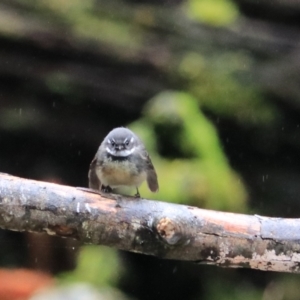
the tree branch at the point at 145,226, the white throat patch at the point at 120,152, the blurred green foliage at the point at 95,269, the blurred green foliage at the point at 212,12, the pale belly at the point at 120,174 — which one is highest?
the blurred green foliage at the point at 212,12

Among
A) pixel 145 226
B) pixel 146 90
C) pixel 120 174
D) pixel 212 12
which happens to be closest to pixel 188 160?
pixel 146 90

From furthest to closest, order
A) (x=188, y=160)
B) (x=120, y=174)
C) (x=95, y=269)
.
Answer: (x=188, y=160) < (x=95, y=269) < (x=120, y=174)

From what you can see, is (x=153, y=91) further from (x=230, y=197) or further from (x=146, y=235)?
(x=146, y=235)

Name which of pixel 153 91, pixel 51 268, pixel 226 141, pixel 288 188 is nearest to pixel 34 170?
pixel 51 268

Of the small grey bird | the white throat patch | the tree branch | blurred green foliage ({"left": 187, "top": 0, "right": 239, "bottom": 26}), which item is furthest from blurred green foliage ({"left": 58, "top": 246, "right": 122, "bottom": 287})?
blurred green foliage ({"left": 187, "top": 0, "right": 239, "bottom": 26})

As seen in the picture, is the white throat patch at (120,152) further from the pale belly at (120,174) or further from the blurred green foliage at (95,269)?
the blurred green foliage at (95,269)

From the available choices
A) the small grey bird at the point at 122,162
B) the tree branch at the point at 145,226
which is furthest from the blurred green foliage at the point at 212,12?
the tree branch at the point at 145,226

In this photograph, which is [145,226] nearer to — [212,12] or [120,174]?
[120,174]
